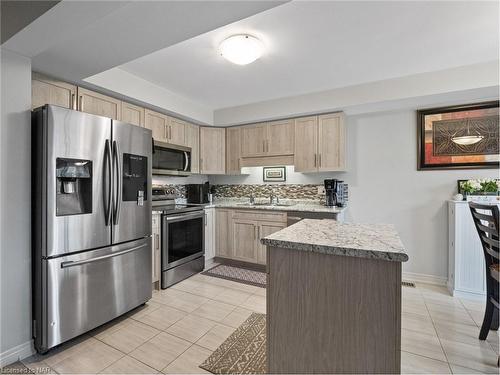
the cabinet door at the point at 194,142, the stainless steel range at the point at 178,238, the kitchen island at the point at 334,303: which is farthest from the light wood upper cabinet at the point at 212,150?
the kitchen island at the point at 334,303

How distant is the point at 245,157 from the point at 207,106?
97cm

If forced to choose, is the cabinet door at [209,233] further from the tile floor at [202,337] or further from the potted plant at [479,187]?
the potted plant at [479,187]

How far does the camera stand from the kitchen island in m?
1.00

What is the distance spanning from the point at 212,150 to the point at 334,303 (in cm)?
332

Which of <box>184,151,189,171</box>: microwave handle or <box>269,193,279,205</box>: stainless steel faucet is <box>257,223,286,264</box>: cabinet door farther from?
<box>184,151,189,171</box>: microwave handle

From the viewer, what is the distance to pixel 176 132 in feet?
11.6

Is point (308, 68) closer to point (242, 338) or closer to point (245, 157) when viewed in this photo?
point (245, 157)

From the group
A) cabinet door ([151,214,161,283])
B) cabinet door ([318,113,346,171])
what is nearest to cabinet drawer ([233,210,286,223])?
cabinet door ([318,113,346,171])

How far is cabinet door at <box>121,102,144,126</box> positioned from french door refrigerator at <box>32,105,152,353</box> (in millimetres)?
613

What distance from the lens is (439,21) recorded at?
6.01 feet

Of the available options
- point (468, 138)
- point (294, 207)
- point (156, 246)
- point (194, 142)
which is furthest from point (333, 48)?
point (156, 246)

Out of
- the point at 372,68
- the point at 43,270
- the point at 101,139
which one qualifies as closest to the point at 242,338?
the point at 43,270

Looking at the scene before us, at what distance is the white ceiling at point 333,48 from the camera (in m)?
1.74

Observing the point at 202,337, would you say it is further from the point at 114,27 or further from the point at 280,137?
the point at 280,137
